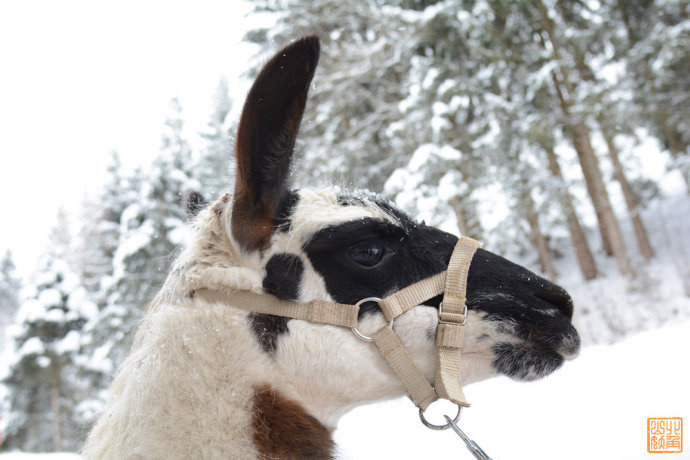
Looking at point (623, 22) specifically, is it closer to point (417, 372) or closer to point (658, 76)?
point (658, 76)

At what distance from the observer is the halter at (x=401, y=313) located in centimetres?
184

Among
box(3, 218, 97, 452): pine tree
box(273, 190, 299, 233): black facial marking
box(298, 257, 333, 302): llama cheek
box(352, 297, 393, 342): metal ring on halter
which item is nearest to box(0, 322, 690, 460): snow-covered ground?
box(352, 297, 393, 342): metal ring on halter

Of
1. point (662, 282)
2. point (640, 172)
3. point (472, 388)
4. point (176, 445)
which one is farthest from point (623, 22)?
point (176, 445)

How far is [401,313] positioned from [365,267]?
0.24 m

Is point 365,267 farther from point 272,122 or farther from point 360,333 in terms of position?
point 272,122

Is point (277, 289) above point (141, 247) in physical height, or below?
above

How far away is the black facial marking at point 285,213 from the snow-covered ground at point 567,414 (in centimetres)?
103

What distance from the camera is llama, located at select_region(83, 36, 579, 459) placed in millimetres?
1722

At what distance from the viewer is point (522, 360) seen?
1.91m

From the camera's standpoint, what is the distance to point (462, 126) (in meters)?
10.6

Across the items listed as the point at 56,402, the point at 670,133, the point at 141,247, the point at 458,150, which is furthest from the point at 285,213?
the point at 56,402

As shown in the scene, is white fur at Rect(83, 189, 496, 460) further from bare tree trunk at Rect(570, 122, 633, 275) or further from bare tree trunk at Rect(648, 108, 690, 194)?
bare tree trunk at Rect(648, 108, 690, 194)

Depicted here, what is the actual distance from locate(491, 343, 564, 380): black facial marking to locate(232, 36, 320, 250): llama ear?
119 centimetres

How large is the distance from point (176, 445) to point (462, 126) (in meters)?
10.1
